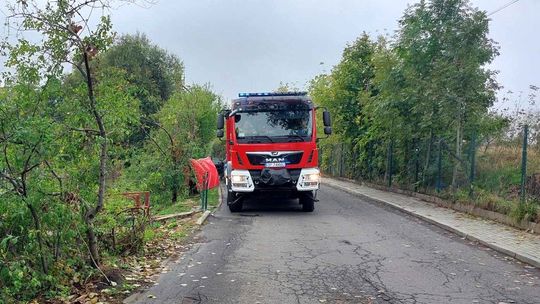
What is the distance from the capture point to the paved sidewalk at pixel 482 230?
8734mm

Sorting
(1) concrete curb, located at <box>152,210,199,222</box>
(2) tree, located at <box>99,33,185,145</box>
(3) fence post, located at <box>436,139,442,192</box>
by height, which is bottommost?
(1) concrete curb, located at <box>152,210,199,222</box>

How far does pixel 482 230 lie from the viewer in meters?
10.9

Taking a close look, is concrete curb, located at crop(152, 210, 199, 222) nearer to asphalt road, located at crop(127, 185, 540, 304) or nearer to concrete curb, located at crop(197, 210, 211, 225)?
concrete curb, located at crop(197, 210, 211, 225)

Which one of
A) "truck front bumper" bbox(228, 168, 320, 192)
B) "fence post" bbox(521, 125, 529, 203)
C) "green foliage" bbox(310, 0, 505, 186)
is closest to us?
"fence post" bbox(521, 125, 529, 203)

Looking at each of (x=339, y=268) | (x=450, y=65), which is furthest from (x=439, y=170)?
(x=339, y=268)

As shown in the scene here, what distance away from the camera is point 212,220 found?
41.7 feet

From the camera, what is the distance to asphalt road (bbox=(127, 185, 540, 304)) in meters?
6.12

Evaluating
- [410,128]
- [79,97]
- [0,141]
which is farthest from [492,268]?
[410,128]

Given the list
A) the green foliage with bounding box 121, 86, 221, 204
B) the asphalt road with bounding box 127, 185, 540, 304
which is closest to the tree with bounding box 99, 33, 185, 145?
the green foliage with bounding box 121, 86, 221, 204

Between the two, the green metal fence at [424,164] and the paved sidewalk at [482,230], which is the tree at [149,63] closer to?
the green metal fence at [424,164]

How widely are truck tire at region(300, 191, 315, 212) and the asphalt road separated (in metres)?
1.75

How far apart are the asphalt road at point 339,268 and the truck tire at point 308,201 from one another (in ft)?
5.74

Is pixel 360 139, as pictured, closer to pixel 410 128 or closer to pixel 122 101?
pixel 410 128

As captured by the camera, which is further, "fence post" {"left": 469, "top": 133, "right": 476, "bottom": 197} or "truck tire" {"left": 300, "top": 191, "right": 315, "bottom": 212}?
"truck tire" {"left": 300, "top": 191, "right": 315, "bottom": 212}
